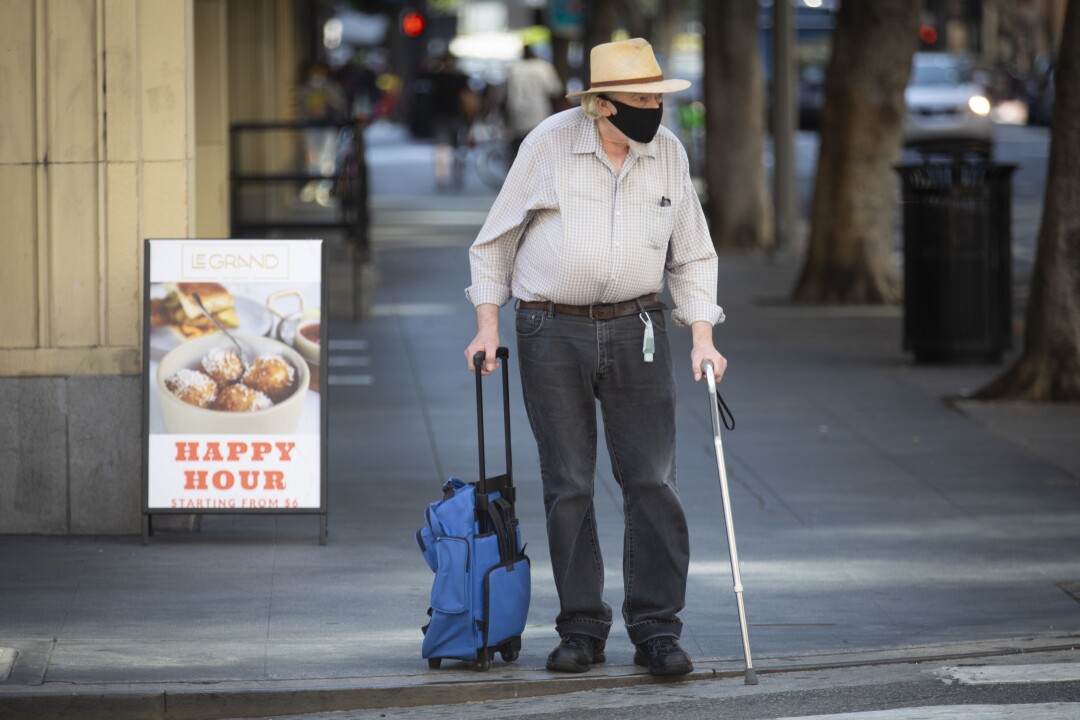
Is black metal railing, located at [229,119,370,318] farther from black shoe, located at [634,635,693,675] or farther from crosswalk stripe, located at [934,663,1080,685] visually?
crosswalk stripe, located at [934,663,1080,685]

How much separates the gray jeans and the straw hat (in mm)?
704

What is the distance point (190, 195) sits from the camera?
8.20 m

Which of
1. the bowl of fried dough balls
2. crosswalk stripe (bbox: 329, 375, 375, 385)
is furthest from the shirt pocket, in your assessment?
crosswalk stripe (bbox: 329, 375, 375, 385)

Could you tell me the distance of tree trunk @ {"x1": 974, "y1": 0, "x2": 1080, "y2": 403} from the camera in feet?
36.6

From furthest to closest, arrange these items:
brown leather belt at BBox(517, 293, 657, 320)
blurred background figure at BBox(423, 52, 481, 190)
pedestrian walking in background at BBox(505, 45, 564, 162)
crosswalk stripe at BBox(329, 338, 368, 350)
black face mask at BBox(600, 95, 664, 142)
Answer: blurred background figure at BBox(423, 52, 481, 190) → pedestrian walking in background at BBox(505, 45, 564, 162) → crosswalk stripe at BBox(329, 338, 368, 350) → brown leather belt at BBox(517, 293, 657, 320) → black face mask at BBox(600, 95, 664, 142)

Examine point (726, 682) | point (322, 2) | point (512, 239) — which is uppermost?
point (322, 2)

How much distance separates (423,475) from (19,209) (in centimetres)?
241

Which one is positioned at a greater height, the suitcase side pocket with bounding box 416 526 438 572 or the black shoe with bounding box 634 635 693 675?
the suitcase side pocket with bounding box 416 526 438 572

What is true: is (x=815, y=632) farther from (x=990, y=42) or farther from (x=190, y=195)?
(x=990, y=42)

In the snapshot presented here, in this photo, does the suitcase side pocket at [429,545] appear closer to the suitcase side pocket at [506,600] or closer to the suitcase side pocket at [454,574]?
the suitcase side pocket at [454,574]

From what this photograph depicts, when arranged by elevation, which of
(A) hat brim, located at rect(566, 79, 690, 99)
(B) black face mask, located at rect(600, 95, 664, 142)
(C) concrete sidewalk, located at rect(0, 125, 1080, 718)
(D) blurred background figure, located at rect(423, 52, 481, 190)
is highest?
(D) blurred background figure, located at rect(423, 52, 481, 190)

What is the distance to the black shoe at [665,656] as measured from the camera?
601 cm

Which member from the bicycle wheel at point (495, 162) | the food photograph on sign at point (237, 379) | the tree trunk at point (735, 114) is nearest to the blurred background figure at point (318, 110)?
the bicycle wheel at point (495, 162)

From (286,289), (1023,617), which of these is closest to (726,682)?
(1023,617)
